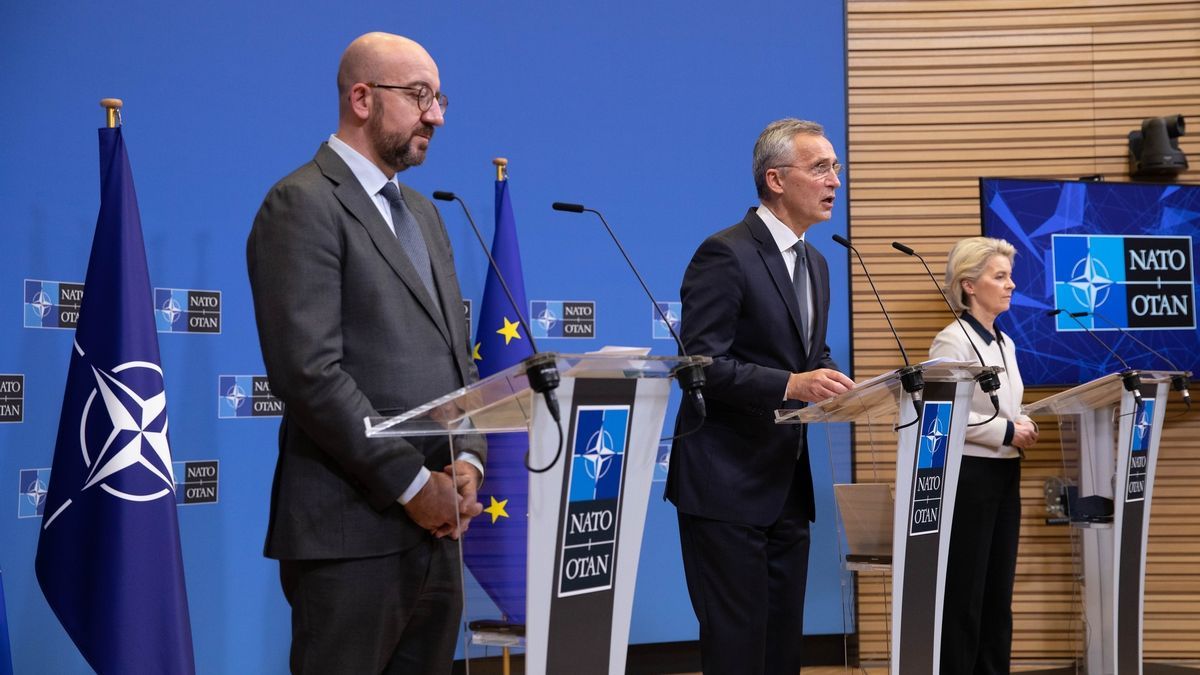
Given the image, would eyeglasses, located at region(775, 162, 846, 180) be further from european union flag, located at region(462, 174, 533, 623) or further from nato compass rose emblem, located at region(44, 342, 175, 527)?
nato compass rose emblem, located at region(44, 342, 175, 527)

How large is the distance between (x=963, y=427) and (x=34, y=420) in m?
2.89

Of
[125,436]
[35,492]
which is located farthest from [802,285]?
[35,492]

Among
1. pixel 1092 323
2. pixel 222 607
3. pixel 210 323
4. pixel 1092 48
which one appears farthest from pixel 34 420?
pixel 1092 48

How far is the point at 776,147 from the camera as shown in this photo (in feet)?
10.7

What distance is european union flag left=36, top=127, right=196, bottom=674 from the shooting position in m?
3.01

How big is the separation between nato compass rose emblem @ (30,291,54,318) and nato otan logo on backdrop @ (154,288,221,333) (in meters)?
0.34

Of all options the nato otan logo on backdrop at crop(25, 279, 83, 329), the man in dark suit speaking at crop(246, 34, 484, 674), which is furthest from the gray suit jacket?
the nato otan logo on backdrop at crop(25, 279, 83, 329)

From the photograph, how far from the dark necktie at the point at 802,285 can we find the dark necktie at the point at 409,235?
1195 millimetres

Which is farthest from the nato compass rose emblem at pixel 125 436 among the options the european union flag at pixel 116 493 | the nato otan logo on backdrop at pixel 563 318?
the nato otan logo on backdrop at pixel 563 318

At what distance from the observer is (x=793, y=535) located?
298 centimetres

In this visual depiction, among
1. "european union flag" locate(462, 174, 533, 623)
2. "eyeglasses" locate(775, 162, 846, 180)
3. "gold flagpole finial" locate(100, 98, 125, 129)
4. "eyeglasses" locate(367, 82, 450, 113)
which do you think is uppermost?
"gold flagpole finial" locate(100, 98, 125, 129)

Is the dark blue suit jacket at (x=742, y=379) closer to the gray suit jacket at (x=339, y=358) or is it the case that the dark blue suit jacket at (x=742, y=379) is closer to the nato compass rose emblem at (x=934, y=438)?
the nato compass rose emblem at (x=934, y=438)

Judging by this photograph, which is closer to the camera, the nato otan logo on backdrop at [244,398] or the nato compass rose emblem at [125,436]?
the nato compass rose emblem at [125,436]

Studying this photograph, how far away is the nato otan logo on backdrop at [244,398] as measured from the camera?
4.02 meters
